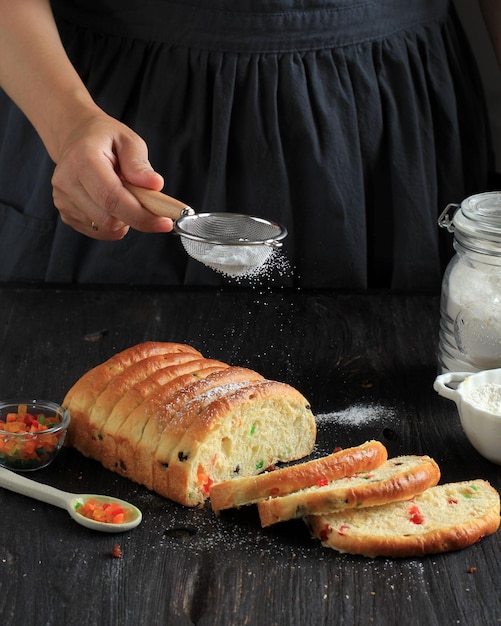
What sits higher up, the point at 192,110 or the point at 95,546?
the point at 192,110

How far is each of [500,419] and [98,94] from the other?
1482mm

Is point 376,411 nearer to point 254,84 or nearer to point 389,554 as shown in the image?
point 389,554

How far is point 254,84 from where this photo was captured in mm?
2639

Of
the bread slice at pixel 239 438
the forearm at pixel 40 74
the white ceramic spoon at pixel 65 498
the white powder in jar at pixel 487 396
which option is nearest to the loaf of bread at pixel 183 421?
the bread slice at pixel 239 438

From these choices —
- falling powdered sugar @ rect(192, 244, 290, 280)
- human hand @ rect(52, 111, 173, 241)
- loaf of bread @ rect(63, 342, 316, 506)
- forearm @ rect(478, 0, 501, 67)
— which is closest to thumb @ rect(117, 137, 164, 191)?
human hand @ rect(52, 111, 173, 241)

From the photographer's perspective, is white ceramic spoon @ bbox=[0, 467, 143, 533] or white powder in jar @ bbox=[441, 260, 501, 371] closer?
white ceramic spoon @ bbox=[0, 467, 143, 533]

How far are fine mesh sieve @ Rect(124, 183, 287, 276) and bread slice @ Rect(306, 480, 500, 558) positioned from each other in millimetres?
598

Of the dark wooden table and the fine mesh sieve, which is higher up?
the fine mesh sieve

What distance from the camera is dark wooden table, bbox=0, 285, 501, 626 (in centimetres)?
159

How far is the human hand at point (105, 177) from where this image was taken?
2.12m

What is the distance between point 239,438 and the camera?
1.99 m

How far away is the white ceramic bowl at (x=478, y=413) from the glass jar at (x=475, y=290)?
0.29 ft

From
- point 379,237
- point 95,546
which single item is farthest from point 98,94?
point 95,546

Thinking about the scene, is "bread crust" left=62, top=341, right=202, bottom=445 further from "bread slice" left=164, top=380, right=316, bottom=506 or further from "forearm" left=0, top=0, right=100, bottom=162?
"forearm" left=0, top=0, right=100, bottom=162
